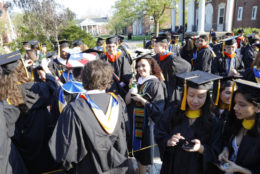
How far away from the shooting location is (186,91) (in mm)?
1919

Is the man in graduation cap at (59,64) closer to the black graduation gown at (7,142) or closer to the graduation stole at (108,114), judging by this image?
the black graduation gown at (7,142)

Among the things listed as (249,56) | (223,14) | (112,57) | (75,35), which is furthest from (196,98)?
(223,14)

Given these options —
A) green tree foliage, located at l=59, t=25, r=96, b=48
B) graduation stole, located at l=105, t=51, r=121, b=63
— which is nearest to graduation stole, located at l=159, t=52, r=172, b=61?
graduation stole, located at l=105, t=51, r=121, b=63

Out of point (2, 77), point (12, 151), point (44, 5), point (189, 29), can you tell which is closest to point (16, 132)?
point (12, 151)

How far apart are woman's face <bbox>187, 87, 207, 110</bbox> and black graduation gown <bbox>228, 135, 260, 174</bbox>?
0.49 meters

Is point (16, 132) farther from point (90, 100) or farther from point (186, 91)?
point (186, 91)

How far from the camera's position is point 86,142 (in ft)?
6.09

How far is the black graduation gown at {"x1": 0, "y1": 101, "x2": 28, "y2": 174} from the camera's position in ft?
6.35

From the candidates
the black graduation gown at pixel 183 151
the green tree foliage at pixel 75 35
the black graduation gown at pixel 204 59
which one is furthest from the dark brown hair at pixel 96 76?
the green tree foliage at pixel 75 35

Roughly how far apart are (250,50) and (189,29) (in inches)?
868

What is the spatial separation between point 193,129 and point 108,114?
91 cm

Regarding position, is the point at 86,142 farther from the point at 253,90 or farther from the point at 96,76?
the point at 253,90

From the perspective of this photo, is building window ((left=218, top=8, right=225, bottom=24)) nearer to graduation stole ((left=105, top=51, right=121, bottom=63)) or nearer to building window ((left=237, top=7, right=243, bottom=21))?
building window ((left=237, top=7, right=243, bottom=21))

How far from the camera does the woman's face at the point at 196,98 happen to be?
6.01 feet
